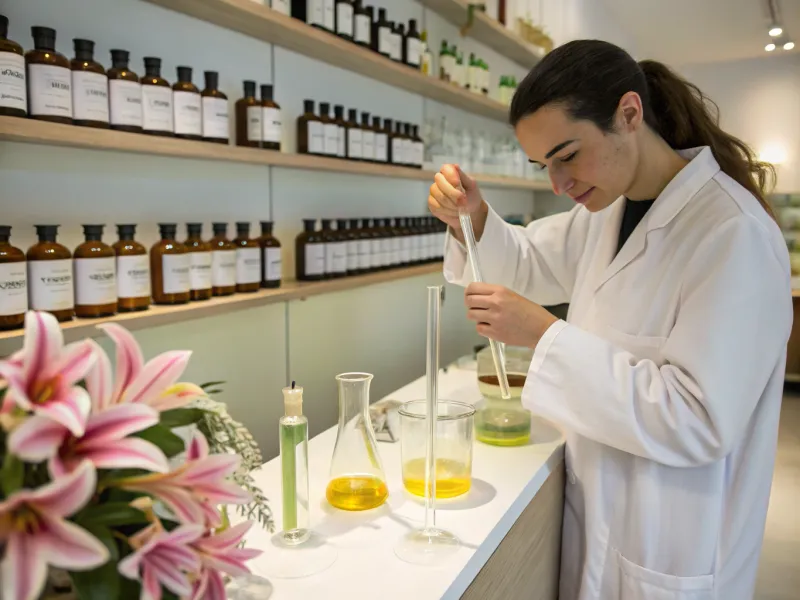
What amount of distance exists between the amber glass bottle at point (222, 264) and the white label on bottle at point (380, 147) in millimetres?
689

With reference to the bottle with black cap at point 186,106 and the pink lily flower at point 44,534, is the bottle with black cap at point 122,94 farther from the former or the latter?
the pink lily flower at point 44,534

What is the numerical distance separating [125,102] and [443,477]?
89cm

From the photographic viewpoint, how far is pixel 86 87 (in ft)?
3.68

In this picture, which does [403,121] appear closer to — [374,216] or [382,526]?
[374,216]

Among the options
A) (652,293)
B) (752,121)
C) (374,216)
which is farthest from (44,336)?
(752,121)

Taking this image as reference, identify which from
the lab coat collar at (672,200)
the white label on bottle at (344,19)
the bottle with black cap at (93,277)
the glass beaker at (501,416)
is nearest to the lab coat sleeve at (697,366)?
the lab coat collar at (672,200)

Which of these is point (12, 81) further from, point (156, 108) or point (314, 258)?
point (314, 258)

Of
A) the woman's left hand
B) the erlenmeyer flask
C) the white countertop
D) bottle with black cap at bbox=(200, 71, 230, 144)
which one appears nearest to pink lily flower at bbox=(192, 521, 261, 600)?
the white countertop

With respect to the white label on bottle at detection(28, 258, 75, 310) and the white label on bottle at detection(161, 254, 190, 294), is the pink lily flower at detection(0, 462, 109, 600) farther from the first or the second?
the white label on bottle at detection(161, 254, 190, 294)

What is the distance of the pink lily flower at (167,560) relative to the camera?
456 millimetres

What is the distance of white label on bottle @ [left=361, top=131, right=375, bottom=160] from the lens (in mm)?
1949

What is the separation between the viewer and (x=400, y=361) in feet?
8.71

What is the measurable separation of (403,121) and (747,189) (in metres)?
1.49

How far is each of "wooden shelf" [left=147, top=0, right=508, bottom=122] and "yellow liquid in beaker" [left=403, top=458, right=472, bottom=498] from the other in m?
1.03
